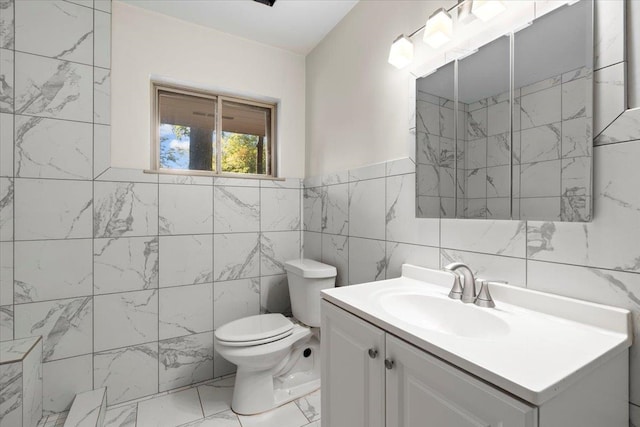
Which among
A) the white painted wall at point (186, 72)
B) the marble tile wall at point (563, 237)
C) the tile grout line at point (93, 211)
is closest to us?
the marble tile wall at point (563, 237)

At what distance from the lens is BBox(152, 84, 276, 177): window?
2078 millimetres

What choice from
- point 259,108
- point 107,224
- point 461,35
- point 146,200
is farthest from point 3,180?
point 461,35

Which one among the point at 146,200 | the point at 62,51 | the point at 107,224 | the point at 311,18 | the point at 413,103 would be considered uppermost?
the point at 311,18

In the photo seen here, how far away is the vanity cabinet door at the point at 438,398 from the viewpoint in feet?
1.92

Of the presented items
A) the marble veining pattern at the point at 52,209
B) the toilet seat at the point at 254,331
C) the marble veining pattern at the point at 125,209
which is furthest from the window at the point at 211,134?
the toilet seat at the point at 254,331

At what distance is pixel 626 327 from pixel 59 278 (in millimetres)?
2435

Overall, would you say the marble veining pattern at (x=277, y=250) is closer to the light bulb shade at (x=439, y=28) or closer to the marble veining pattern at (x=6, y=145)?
the marble veining pattern at (x=6, y=145)

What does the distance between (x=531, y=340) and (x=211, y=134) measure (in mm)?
2193

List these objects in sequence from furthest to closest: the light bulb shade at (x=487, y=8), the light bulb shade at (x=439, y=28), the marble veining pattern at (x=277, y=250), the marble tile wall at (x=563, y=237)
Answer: the marble veining pattern at (x=277, y=250) → the light bulb shade at (x=439, y=28) → the light bulb shade at (x=487, y=8) → the marble tile wall at (x=563, y=237)

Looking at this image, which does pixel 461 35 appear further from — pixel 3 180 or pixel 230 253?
pixel 3 180

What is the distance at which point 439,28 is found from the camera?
3.99ft

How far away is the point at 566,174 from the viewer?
35.4 inches

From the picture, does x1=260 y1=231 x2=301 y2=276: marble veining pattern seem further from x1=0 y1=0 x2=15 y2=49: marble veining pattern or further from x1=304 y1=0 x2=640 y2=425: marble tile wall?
x1=0 y1=0 x2=15 y2=49: marble veining pattern

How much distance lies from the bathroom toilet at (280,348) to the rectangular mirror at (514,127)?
904 mm
